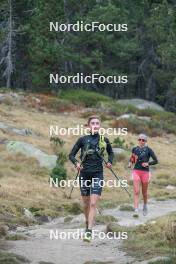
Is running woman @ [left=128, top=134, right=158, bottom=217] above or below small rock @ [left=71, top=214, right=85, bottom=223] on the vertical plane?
above

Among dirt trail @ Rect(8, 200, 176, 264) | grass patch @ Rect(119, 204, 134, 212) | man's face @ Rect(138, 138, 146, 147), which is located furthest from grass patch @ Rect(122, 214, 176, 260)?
grass patch @ Rect(119, 204, 134, 212)

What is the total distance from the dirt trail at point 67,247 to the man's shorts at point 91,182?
3.07 ft

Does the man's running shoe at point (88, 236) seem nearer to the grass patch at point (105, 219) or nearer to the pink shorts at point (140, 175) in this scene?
the grass patch at point (105, 219)

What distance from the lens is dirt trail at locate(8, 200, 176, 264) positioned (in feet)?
31.3

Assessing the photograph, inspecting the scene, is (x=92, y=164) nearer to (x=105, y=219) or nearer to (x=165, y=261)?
(x=165, y=261)

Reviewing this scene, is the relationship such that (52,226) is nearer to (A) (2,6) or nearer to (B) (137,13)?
(A) (2,6)

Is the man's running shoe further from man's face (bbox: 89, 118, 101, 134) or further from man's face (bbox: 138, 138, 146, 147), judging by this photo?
man's face (bbox: 138, 138, 146, 147)

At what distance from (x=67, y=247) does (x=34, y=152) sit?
1195 centimetres

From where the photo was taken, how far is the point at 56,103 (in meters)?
41.2

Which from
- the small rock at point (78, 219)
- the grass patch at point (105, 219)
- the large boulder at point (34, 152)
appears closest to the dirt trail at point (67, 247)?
the small rock at point (78, 219)

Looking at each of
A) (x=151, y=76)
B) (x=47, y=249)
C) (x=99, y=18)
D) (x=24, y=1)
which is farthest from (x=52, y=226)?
(x=151, y=76)

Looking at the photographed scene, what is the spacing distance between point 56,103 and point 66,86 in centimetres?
882

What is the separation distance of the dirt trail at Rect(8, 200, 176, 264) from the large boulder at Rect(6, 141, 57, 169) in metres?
8.01

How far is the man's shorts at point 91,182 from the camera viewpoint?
33.4 feet
